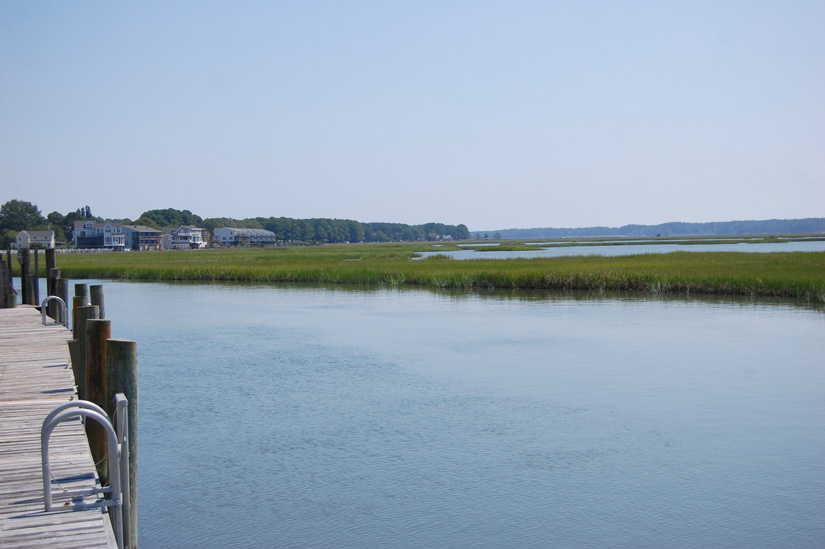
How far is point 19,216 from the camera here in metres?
175

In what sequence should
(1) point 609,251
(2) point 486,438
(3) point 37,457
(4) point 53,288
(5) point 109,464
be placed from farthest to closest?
(1) point 609,251
(4) point 53,288
(2) point 486,438
(3) point 37,457
(5) point 109,464

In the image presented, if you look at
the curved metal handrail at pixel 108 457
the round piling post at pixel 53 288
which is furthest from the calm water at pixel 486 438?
the round piling post at pixel 53 288

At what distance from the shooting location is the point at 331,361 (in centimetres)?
2000

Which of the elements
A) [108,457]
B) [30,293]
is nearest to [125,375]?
[108,457]

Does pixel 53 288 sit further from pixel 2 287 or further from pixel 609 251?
pixel 609 251

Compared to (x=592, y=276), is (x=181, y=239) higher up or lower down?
higher up

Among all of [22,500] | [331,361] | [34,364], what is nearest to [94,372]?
[22,500]

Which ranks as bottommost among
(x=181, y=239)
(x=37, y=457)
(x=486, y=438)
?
(x=486, y=438)

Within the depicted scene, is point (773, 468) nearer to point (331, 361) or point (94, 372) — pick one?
point (94, 372)

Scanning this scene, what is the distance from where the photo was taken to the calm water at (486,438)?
9.37 m

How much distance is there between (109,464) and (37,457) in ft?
4.96

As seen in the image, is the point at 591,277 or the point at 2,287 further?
the point at 591,277

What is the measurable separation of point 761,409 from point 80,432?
11704 mm

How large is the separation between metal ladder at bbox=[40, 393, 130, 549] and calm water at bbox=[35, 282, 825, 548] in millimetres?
2156
